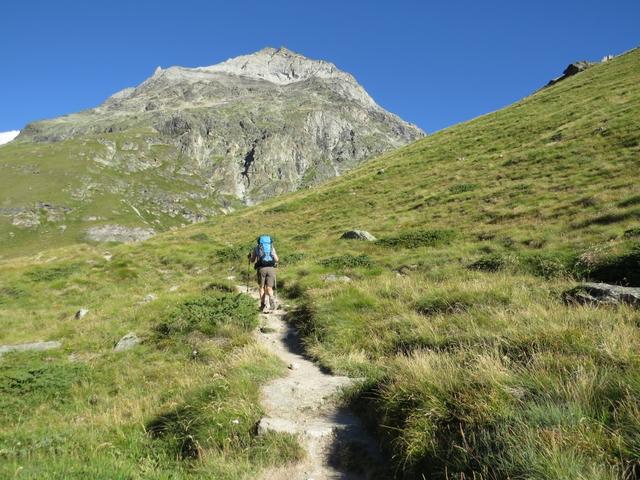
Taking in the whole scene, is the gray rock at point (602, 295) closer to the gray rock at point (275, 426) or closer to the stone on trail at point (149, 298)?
the gray rock at point (275, 426)

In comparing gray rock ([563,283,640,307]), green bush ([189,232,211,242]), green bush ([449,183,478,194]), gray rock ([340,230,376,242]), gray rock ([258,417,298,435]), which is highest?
green bush ([449,183,478,194])

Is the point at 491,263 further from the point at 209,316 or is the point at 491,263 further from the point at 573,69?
the point at 573,69

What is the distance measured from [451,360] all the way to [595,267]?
24.8 ft

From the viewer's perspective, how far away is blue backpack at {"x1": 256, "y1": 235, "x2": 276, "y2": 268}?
48.7ft

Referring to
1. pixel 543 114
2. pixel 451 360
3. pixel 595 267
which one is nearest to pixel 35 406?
pixel 451 360

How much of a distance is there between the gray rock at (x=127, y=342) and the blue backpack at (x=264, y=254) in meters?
4.58

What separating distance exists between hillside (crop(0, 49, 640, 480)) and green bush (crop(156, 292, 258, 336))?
0.07 m

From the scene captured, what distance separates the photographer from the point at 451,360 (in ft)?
20.3

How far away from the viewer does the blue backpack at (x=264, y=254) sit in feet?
48.7

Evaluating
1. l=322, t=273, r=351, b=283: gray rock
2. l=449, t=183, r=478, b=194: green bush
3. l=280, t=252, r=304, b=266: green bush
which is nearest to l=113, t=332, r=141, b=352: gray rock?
l=322, t=273, r=351, b=283: gray rock

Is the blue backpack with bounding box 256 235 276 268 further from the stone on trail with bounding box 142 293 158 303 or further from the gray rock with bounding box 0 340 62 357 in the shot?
the gray rock with bounding box 0 340 62 357

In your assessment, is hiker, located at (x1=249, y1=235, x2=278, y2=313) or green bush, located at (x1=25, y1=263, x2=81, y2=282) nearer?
hiker, located at (x1=249, y1=235, x2=278, y2=313)

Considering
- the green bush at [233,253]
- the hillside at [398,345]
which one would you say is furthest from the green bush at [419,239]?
the green bush at [233,253]

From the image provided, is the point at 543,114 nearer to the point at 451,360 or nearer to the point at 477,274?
the point at 477,274
